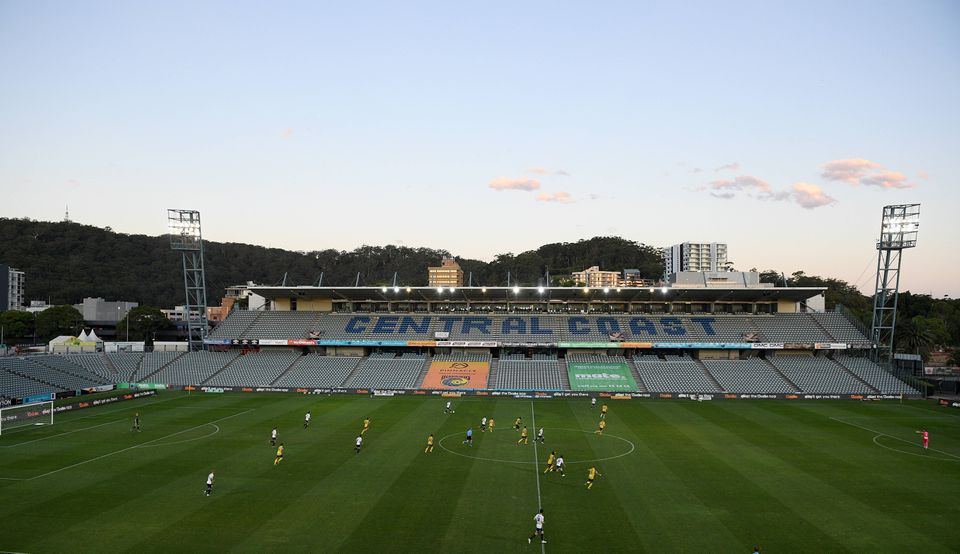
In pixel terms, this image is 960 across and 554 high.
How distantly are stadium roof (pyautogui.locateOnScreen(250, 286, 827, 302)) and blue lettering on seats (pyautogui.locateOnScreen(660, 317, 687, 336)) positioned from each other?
2.58 meters

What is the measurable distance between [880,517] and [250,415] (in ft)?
135

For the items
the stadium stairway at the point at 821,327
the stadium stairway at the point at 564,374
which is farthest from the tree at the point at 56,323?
the stadium stairway at the point at 821,327

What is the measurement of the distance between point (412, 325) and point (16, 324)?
69737mm

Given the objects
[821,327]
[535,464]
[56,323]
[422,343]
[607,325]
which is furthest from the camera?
[56,323]

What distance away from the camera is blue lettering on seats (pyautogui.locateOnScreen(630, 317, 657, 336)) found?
224 ft

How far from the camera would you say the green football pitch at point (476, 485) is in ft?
69.9

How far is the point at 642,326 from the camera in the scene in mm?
69562

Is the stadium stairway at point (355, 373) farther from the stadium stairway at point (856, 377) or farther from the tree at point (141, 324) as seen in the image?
the tree at point (141, 324)

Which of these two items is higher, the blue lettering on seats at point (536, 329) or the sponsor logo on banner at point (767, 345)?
the blue lettering on seats at point (536, 329)

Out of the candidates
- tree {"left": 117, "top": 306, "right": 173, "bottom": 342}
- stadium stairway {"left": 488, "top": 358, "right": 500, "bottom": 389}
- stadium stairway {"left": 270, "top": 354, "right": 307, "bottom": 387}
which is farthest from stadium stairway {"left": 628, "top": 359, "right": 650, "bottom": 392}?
tree {"left": 117, "top": 306, "right": 173, "bottom": 342}

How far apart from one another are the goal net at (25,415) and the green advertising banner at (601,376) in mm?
44014

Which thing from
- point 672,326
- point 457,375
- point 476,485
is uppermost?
point 672,326

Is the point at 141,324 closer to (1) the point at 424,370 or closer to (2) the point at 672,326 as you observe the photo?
(1) the point at 424,370

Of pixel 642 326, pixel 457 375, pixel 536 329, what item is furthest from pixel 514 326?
pixel 642 326
